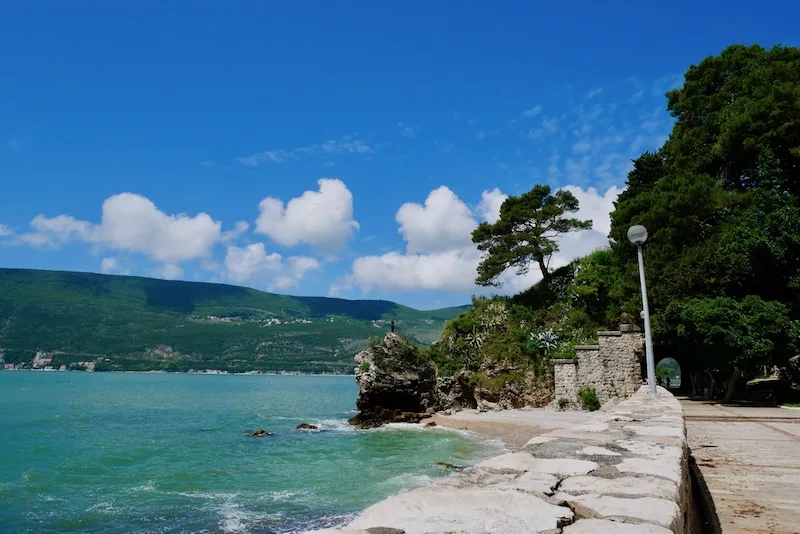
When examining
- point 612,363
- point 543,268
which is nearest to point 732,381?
point 612,363

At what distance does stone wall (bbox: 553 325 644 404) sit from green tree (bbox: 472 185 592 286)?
9.37 metres

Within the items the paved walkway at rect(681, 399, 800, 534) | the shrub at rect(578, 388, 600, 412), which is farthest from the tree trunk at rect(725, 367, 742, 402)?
the shrub at rect(578, 388, 600, 412)

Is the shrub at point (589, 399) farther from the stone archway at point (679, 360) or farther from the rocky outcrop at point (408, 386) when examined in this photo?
the stone archway at point (679, 360)

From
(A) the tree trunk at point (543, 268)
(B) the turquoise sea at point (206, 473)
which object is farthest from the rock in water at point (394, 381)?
(A) the tree trunk at point (543, 268)

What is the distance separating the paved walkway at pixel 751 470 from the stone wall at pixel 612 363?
1489 centimetres

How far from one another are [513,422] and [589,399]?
454cm

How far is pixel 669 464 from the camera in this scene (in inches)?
143

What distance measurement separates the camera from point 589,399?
1124 inches

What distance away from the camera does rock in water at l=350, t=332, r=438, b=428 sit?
3638 cm

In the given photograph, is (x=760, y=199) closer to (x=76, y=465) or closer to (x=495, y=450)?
(x=495, y=450)

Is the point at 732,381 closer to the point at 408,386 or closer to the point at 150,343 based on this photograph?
the point at 408,386

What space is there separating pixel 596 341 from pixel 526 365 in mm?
4710

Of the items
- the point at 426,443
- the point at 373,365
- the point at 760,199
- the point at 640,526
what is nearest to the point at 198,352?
the point at 373,365

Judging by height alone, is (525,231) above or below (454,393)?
above
